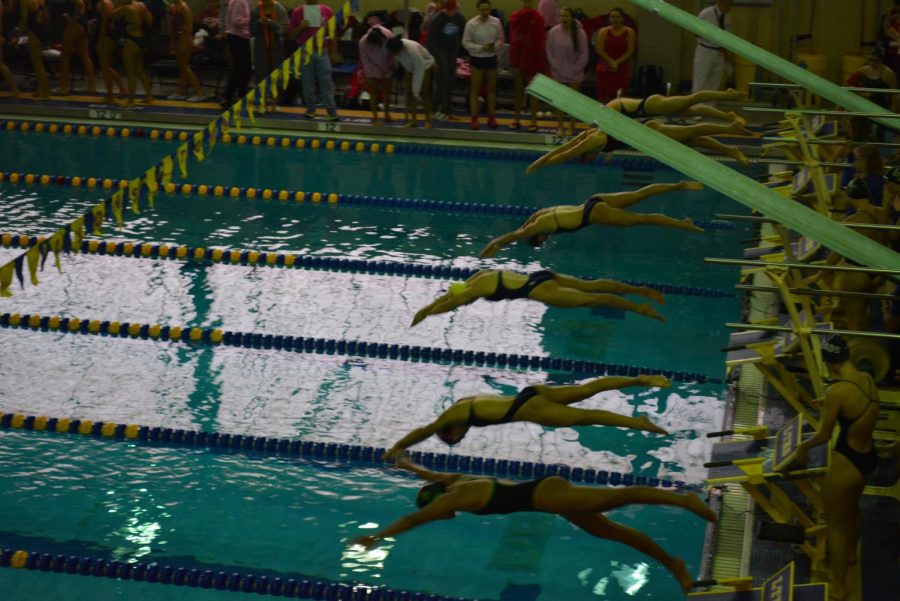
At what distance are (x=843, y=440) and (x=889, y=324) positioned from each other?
1.92 m

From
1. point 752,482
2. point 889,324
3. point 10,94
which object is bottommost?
point 752,482

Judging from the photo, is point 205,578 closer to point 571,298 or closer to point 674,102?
point 571,298

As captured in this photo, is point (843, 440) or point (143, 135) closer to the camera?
point (843, 440)

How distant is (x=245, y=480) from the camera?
570 cm

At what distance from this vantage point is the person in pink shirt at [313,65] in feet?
40.8

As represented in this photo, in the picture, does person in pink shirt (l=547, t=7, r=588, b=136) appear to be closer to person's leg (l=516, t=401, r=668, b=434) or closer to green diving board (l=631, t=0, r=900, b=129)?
green diving board (l=631, t=0, r=900, b=129)

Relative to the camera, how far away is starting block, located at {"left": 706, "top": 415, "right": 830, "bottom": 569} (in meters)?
4.61

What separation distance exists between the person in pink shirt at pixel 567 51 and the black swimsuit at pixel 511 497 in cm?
829

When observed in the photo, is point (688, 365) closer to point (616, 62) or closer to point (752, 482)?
point (752, 482)

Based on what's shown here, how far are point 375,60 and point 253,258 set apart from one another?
4.11 m

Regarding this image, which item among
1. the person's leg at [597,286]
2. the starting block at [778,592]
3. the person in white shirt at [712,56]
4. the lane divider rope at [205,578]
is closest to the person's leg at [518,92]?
the person in white shirt at [712,56]

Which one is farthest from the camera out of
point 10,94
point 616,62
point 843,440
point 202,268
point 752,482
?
point 10,94

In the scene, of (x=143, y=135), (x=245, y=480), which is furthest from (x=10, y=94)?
(x=245, y=480)

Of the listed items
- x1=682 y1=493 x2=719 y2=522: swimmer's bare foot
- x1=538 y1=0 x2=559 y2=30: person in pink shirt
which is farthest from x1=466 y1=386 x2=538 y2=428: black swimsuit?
x1=538 y1=0 x2=559 y2=30: person in pink shirt
